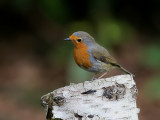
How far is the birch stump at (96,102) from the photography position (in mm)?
4328

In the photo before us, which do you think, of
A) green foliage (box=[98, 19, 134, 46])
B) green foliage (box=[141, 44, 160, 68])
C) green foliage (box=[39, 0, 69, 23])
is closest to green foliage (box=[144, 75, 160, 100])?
green foliage (box=[141, 44, 160, 68])

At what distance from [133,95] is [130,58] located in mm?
5184

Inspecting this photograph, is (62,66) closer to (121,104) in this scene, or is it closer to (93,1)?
(93,1)

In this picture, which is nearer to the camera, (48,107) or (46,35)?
(48,107)

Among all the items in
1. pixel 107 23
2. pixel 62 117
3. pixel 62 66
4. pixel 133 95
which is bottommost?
pixel 62 117

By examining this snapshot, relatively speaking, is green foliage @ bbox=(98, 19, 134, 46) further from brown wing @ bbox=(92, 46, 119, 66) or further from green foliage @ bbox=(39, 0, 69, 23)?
brown wing @ bbox=(92, 46, 119, 66)

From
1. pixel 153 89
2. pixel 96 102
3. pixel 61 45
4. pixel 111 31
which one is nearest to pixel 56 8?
pixel 61 45

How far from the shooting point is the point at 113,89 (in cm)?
436

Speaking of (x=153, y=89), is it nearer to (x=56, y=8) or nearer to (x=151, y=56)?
(x=151, y=56)

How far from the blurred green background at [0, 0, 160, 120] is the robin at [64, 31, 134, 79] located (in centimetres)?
251

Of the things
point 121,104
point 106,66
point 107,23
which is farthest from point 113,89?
point 107,23

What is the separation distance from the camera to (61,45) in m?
9.34

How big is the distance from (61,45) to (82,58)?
12.6 ft

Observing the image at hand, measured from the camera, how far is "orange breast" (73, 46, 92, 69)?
555 cm
